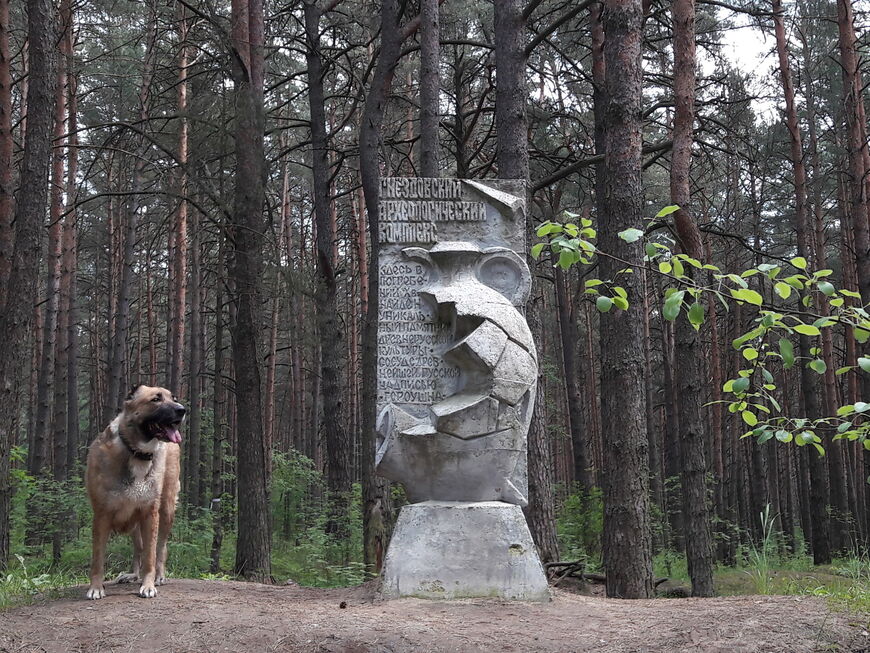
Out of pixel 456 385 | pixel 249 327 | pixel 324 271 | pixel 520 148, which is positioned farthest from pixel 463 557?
pixel 324 271

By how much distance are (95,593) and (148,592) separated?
36 cm

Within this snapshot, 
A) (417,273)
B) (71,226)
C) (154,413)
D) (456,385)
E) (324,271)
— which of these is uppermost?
(71,226)

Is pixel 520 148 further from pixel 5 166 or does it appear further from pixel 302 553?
pixel 302 553

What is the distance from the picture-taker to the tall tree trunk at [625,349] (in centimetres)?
764

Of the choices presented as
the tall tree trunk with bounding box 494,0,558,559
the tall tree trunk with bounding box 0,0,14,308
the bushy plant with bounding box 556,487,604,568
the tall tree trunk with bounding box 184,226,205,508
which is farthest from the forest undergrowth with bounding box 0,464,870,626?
the tall tree trunk with bounding box 0,0,14,308

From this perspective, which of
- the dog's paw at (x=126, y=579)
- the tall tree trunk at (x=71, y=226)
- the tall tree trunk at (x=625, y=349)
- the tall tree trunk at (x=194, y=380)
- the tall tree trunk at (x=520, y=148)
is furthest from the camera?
the tall tree trunk at (x=194, y=380)

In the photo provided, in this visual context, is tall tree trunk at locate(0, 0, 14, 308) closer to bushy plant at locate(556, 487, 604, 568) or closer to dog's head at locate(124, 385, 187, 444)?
dog's head at locate(124, 385, 187, 444)

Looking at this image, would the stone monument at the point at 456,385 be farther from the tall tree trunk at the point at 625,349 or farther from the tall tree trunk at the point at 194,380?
the tall tree trunk at the point at 194,380

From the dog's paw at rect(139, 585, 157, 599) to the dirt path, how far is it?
72 mm

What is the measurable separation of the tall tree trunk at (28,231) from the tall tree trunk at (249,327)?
232 centimetres

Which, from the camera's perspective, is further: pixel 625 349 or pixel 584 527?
pixel 584 527

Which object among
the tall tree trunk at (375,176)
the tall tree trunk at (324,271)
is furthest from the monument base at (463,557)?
the tall tree trunk at (324,271)

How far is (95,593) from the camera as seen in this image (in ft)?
20.0

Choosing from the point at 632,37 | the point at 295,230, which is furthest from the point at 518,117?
the point at 295,230
